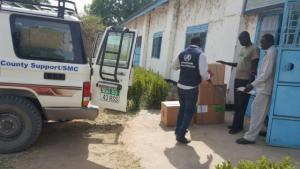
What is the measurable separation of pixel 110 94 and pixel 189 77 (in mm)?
1269

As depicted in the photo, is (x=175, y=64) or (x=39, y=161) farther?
(x=175, y=64)

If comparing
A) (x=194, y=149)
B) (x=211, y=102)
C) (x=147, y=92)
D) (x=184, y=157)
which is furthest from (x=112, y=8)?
(x=184, y=157)

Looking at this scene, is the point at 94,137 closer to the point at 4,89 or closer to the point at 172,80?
the point at 4,89

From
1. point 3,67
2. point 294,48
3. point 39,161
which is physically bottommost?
point 39,161

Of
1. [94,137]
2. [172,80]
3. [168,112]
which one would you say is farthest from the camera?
[172,80]

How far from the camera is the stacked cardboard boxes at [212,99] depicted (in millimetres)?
6219

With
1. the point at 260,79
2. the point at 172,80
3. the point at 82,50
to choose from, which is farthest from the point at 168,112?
the point at 172,80

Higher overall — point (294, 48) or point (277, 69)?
point (294, 48)

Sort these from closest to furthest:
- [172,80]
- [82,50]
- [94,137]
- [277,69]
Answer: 1. [82,50]
2. [277,69]
3. [94,137]
4. [172,80]

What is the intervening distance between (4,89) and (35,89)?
411 millimetres

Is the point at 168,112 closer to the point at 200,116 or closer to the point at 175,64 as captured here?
the point at 200,116

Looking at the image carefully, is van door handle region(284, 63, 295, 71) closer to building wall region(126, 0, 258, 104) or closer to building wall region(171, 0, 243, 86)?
building wall region(126, 0, 258, 104)

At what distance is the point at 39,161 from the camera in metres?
4.18

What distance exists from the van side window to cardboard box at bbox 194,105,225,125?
2.74 metres
